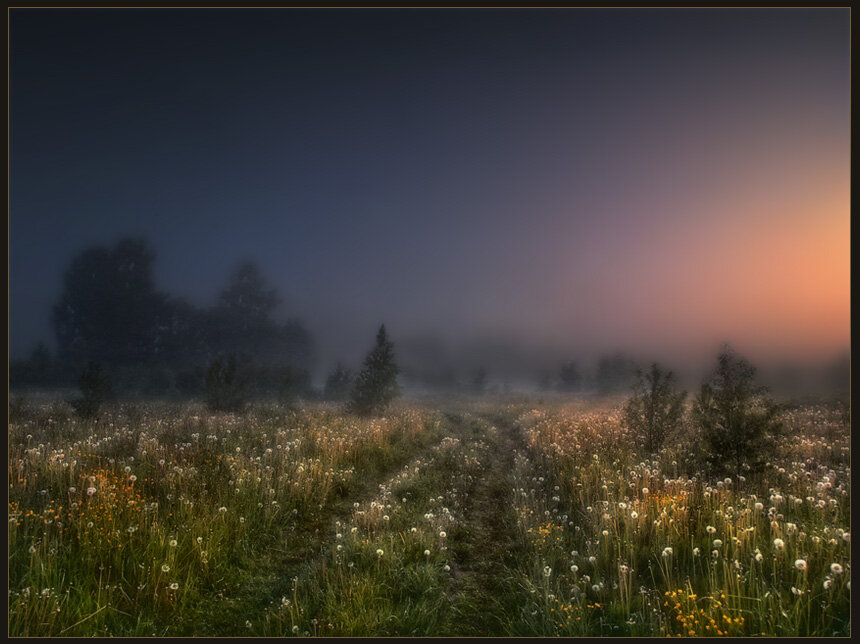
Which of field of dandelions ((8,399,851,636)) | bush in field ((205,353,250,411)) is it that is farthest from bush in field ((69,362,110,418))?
field of dandelions ((8,399,851,636))

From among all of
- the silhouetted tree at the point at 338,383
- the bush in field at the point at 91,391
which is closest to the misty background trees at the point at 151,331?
the silhouetted tree at the point at 338,383

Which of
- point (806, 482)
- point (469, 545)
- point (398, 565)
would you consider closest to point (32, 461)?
point (398, 565)

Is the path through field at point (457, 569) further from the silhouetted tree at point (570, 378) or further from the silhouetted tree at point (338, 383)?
the silhouetted tree at point (570, 378)

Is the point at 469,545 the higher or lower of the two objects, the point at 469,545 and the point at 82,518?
the lower

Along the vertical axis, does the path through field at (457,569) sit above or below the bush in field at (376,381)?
below

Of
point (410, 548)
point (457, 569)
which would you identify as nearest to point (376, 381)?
point (410, 548)

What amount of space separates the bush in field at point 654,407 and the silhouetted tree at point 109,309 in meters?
26.2

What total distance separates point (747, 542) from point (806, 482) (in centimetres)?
361

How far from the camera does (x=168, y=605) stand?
12.1 feet

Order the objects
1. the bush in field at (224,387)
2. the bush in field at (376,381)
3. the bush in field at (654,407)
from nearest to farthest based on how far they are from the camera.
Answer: the bush in field at (654,407)
the bush in field at (224,387)
the bush in field at (376,381)

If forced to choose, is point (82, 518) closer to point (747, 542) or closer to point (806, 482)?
point (747, 542)

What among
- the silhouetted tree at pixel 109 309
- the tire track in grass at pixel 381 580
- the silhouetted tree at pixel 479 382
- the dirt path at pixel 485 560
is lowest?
the dirt path at pixel 485 560

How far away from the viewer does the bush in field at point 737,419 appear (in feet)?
23.6

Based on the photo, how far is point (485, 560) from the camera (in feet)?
16.5
